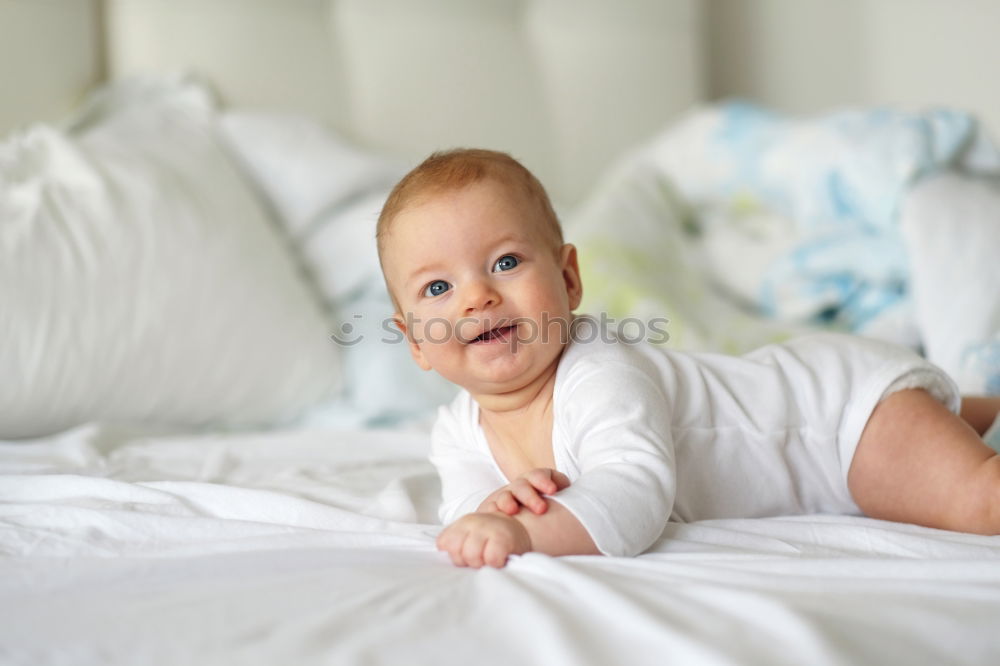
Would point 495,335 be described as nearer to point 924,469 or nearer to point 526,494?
point 526,494

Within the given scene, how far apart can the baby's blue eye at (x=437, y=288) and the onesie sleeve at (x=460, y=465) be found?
0.55 ft

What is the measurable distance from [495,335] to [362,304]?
2.57ft

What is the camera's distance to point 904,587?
69 cm

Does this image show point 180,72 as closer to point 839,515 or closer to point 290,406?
point 290,406

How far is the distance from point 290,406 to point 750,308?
0.85m

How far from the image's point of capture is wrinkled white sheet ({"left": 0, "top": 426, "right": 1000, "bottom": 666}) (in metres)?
0.60

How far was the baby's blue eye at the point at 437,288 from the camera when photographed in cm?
91

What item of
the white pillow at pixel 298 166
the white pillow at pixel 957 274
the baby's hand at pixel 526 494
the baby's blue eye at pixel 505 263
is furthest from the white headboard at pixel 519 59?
the baby's hand at pixel 526 494

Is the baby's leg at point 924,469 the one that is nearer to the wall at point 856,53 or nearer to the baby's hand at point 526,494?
the baby's hand at point 526,494

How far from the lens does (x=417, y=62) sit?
1985 mm

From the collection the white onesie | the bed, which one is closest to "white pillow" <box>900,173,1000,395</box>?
the bed

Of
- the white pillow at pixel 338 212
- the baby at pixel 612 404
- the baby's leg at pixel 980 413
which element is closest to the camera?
the baby at pixel 612 404

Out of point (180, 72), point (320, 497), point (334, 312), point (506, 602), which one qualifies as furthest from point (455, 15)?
point (506, 602)

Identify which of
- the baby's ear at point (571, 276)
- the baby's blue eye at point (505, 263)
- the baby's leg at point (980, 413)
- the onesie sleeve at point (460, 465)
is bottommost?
the baby's leg at point (980, 413)
